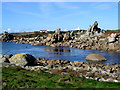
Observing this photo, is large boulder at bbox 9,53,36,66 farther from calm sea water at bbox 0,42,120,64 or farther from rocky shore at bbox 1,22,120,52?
rocky shore at bbox 1,22,120,52

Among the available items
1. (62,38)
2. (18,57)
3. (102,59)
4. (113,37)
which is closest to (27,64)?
(18,57)

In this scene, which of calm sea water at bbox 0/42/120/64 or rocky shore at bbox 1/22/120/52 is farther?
rocky shore at bbox 1/22/120/52

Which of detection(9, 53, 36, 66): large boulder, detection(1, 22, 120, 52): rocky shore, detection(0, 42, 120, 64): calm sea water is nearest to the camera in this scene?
detection(9, 53, 36, 66): large boulder

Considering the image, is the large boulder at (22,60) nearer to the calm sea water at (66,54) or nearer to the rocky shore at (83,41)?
the calm sea water at (66,54)

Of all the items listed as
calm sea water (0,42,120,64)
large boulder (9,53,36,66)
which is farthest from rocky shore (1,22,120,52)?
large boulder (9,53,36,66)

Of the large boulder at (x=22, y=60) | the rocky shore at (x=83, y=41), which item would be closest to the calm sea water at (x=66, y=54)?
the rocky shore at (x=83, y=41)

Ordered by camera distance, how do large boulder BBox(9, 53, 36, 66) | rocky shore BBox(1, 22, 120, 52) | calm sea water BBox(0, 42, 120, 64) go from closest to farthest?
1. large boulder BBox(9, 53, 36, 66)
2. calm sea water BBox(0, 42, 120, 64)
3. rocky shore BBox(1, 22, 120, 52)

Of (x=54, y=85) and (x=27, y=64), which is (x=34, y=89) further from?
(x=27, y=64)

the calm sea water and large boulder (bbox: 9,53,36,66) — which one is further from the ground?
large boulder (bbox: 9,53,36,66)

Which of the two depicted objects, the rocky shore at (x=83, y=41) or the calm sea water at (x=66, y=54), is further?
the rocky shore at (x=83, y=41)

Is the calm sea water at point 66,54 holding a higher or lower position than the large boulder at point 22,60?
lower

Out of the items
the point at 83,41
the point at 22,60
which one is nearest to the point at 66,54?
the point at 22,60

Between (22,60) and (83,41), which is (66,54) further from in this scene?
(83,41)

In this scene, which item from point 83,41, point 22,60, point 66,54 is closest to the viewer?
point 22,60
